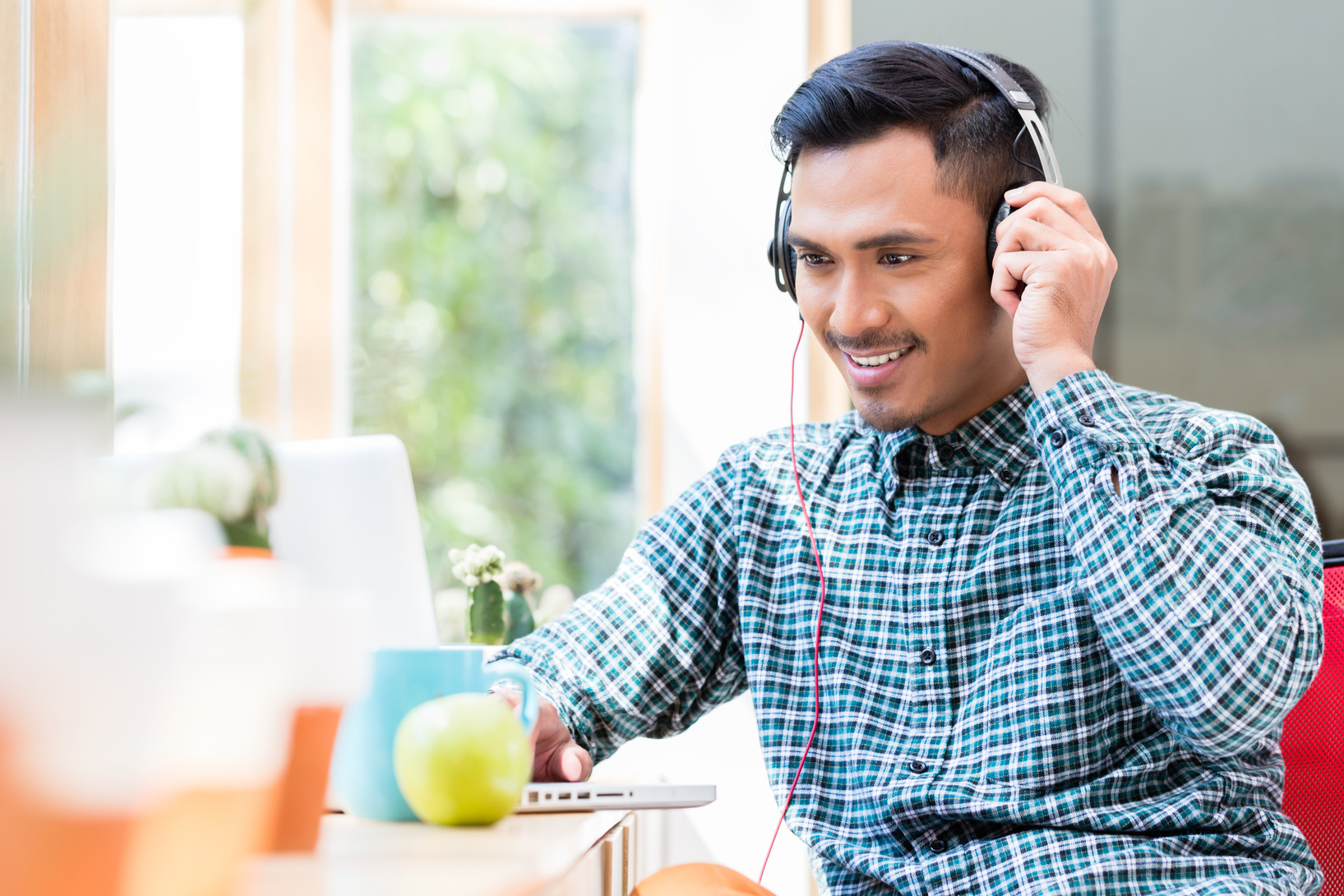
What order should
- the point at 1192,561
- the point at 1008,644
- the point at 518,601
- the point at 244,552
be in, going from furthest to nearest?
the point at 518,601
the point at 1008,644
the point at 1192,561
the point at 244,552

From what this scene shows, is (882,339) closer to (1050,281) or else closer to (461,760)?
(1050,281)

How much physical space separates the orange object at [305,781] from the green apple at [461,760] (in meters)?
0.11

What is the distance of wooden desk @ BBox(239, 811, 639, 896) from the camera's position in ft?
1.71

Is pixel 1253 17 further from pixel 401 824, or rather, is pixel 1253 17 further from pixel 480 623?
pixel 401 824

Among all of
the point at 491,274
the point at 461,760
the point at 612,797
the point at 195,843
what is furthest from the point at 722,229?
the point at 491,274

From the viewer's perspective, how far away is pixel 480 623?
151 cm

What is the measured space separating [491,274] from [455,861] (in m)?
3.66

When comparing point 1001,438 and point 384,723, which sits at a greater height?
point 1001,438

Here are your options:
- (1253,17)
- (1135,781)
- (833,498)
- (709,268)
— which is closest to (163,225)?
(709,268)

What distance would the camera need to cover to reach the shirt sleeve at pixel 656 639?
1074 mm

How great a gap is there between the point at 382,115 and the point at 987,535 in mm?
3598

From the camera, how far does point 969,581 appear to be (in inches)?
40.8

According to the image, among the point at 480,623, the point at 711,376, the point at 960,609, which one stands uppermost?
the point at 711,376

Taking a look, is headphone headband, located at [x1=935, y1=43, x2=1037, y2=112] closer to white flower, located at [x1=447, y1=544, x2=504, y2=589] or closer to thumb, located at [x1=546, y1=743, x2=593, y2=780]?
thumb, located at [x1=546, y1=743, x2=593, y2=780]
